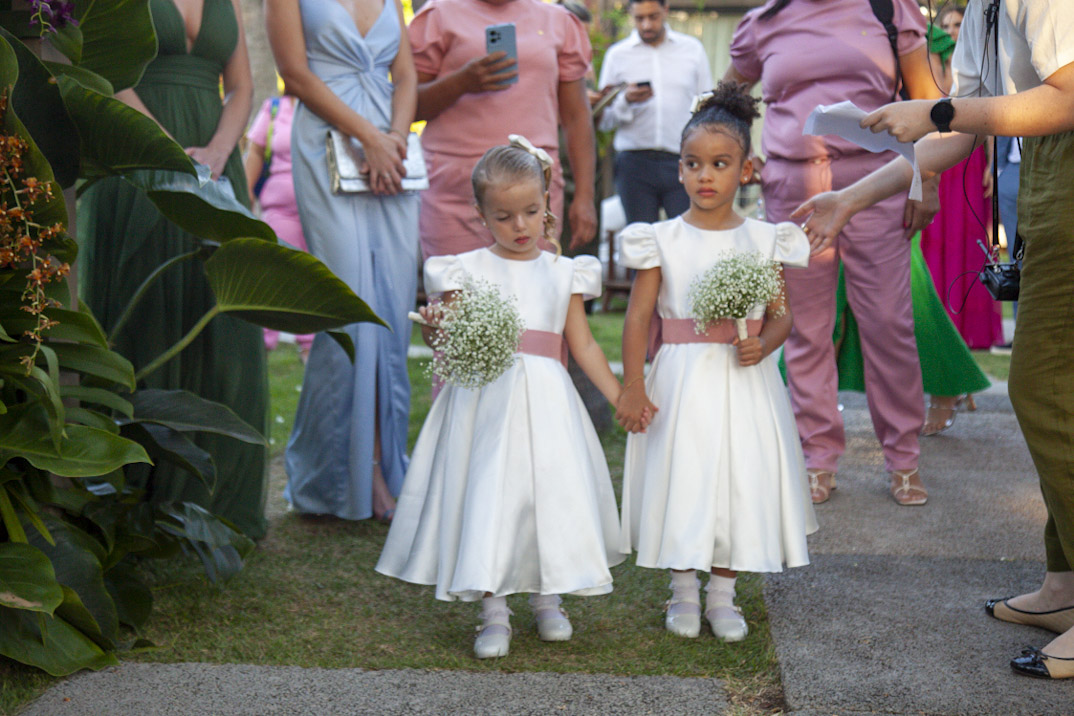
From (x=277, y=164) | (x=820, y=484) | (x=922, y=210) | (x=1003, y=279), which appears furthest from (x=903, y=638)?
(x=277, y=164)

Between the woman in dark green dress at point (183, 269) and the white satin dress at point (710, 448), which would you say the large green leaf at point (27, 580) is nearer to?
the woman in dark green dress at point (183, 269)

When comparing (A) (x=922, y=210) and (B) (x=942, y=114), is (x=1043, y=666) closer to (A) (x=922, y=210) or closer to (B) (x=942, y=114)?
(B) (x=942, y=114)

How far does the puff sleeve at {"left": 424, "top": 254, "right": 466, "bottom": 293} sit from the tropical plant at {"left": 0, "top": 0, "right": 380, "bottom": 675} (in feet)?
0.72

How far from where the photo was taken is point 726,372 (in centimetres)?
306

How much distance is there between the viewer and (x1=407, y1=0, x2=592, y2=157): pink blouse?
4.14 meters

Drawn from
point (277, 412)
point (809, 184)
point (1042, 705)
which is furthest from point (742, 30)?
point (277, 412)

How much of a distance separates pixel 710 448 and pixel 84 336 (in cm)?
164

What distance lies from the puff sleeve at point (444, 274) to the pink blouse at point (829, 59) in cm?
168

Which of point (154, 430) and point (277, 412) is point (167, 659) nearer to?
point (154, 430)

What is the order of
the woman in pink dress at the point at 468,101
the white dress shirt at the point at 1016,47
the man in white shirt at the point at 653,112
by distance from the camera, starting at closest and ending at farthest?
the white dress shirt at the point at 1016,47 < the woman in pink dress at the point at 468,101 < the man in white shirt at the point at 653,112

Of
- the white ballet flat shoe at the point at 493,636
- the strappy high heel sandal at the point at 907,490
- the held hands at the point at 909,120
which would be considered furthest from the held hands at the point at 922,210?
the white ballet flat shoe at the point at 493,636

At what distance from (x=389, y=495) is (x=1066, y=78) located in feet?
8.80

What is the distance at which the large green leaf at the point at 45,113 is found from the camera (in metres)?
2.68

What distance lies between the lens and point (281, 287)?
300 centimetres
